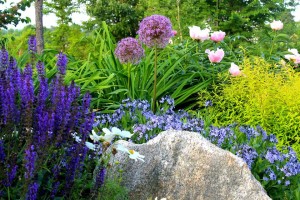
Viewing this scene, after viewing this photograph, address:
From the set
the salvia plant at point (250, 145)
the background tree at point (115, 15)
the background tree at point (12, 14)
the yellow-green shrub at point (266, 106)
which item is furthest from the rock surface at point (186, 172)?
the background tree at point (115, 15)

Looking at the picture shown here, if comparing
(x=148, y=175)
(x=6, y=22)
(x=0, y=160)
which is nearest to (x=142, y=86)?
(x=148, y=175)

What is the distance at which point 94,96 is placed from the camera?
524 centimetres

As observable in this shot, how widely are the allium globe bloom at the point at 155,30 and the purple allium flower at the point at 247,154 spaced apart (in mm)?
1489

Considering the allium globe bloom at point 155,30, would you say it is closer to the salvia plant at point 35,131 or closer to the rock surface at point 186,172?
the rock surface at point 186,172

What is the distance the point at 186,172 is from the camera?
3.00m

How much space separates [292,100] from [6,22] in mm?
8848

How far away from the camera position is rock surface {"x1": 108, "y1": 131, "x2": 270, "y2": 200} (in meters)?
2.94

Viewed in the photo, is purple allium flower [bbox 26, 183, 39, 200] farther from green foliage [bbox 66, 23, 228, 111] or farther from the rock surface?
green foliage [bbox 66, 23, 228, 111]

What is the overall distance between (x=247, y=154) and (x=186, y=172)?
633mm

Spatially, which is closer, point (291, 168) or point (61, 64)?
point (61, 64)

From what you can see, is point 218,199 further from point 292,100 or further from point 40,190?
point 292,100

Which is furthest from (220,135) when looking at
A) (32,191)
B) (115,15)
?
(115,15)

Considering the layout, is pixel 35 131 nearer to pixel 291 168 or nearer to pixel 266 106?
pixel 291 168

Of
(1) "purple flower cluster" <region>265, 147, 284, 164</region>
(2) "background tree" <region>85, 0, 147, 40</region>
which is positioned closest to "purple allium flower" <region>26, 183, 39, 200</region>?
(1) "purple flower cluster" <region>265, 147, 284, 164</region>
